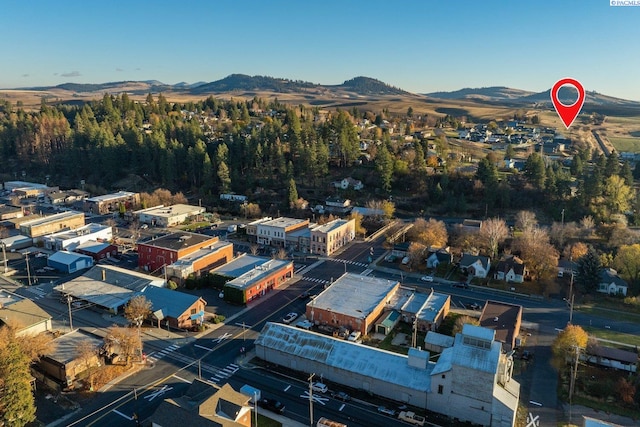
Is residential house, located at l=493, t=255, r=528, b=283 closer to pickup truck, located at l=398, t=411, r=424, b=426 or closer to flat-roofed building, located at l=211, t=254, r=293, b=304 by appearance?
flat-roofed building, located at l=211, t=254, r=293, b=304

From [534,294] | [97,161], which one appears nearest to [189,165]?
[97,161]

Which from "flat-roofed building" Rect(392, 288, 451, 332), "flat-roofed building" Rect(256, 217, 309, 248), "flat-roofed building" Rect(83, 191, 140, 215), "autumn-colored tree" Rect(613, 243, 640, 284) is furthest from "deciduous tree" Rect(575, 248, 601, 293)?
"flat-roofed building" Rect(83, 191, 140, 215)

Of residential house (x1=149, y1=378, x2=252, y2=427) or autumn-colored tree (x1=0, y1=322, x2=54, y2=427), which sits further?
autumn-colored tree (x1=0, y1=322, x2=54, y2=427)

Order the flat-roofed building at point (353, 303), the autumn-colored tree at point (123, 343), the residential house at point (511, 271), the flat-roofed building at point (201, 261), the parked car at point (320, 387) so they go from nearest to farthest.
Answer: the parked car at point (320, 387) → the autumn-colored tree at point (123, 343) → the flat-roofed building at point (353, 303) → the flat-roofed building at point (201, 261) → the residential house at point (511, 271)

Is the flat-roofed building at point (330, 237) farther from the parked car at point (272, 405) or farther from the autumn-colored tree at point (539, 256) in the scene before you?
the parked car at point (272, 405)

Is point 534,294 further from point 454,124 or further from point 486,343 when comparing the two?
point 454,124

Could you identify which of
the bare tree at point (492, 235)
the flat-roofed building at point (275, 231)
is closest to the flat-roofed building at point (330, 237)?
the flat-roofed building at point (275, 231)
